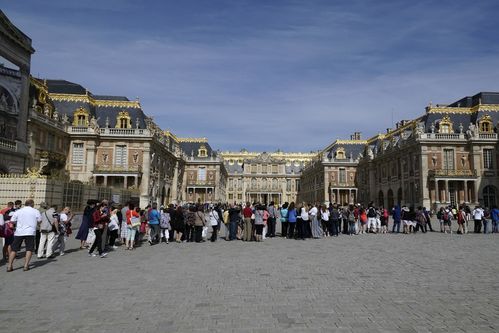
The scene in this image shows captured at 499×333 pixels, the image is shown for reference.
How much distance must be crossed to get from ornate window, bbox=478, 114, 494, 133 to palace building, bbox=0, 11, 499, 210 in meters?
0.10

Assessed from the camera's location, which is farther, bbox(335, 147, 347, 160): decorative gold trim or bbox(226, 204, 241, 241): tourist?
bbox(335, 147, 347, 160): decorative gold trim

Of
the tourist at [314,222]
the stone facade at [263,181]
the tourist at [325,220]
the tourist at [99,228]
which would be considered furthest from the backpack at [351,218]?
the stone facade at [263,181]

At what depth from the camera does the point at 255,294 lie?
269 inches

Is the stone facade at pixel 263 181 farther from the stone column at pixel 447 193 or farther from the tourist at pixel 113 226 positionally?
the tourist at pixel 113 226

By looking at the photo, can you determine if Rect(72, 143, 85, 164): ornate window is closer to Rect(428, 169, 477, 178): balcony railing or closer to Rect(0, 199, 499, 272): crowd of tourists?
Rect(0, 199, 499, 272): crowd of tourists

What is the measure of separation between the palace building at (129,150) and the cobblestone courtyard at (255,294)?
1141 cm

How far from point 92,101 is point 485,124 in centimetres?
4408

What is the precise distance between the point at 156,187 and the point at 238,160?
5648 centimetres

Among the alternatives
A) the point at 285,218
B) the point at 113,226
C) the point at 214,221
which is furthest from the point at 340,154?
the point at 113,226

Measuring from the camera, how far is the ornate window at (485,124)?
42.4m

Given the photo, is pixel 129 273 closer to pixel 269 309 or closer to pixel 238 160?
pixel 269 309

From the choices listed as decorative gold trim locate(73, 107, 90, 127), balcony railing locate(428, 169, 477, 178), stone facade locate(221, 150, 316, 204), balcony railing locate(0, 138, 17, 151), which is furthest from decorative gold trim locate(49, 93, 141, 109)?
stone facade locate(221, 150, 316, 204)

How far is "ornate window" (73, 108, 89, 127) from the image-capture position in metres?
41.2

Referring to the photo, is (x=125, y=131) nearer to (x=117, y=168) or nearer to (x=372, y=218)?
(x=117, y=168)
